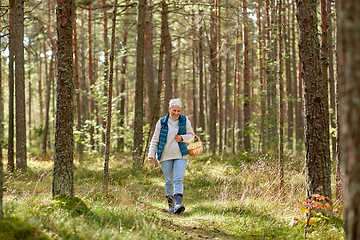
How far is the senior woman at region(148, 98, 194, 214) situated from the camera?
543 cm

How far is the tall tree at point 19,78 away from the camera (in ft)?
31.0

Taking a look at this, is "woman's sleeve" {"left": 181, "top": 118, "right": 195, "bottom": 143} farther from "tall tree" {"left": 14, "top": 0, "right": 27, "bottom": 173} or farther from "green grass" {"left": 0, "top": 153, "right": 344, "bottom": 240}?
"tall tree" {"left": 14, "top": 0, "right": 27, "bottom": 173}

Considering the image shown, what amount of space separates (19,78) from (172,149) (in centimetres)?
683

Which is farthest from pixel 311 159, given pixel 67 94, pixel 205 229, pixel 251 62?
pixel 251 62

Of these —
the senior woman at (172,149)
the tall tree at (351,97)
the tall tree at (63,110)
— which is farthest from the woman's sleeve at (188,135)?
the tall tree at (351,97)

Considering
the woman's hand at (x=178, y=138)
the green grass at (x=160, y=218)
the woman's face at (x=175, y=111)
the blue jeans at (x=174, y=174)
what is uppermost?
the woman's face at (x=175, y=111)

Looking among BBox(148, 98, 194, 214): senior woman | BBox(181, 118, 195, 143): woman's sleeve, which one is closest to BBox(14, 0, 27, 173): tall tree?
BBox(148, 98, 194, 214): senior woman

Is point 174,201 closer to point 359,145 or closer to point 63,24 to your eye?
point 63,24

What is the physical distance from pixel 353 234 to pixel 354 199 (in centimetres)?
22

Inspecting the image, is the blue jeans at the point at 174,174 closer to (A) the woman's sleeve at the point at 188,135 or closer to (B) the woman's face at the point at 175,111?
(A) the woman's sleeve at the point at 188,135

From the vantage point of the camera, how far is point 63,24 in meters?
4.58

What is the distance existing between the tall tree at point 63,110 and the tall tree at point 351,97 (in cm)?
395

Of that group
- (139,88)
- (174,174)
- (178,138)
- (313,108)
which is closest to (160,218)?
(174,174)

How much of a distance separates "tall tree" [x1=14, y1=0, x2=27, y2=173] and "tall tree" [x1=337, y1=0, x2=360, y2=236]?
9793mm
